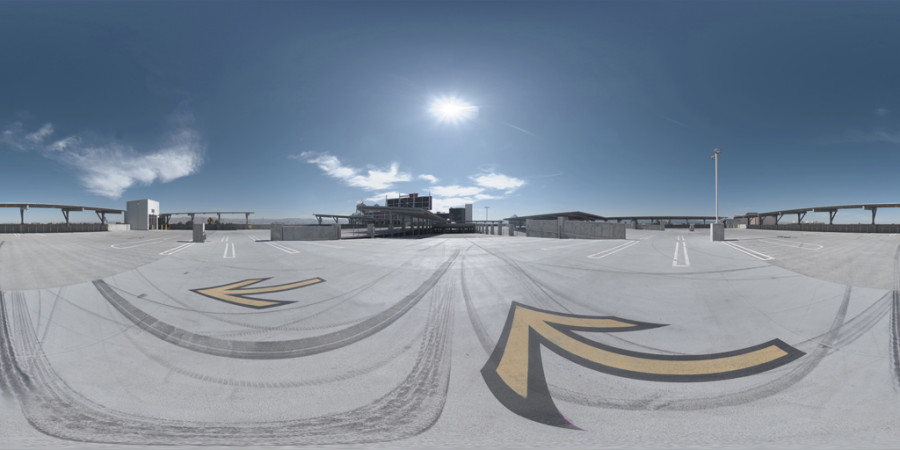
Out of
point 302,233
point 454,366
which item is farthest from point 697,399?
point 302,233

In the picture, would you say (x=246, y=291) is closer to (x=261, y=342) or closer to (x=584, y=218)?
(x=261, y=342)

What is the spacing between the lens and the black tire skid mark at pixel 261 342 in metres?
3.85

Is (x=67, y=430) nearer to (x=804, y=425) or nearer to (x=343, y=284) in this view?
(x=343, y=284)

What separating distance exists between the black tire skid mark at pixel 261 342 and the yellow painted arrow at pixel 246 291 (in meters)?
1.20

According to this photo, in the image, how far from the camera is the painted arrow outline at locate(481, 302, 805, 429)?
9.06 feet

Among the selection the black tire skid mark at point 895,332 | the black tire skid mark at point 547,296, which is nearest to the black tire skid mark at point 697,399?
the black tire skid mark at point 547,296

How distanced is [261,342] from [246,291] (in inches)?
139

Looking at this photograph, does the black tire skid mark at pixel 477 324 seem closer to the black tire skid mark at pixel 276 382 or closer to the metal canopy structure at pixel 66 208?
the black tire skid mark at pixel 276 382

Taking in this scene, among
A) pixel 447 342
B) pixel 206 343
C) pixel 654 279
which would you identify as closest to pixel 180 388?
pixel 206 343

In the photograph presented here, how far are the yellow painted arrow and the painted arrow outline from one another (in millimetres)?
4879

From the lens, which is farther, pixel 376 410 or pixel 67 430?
pixel 376 410

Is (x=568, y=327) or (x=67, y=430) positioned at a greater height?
(x=568, y=327)

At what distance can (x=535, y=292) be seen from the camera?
6.64 metres

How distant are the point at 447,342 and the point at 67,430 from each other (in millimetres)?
3816
